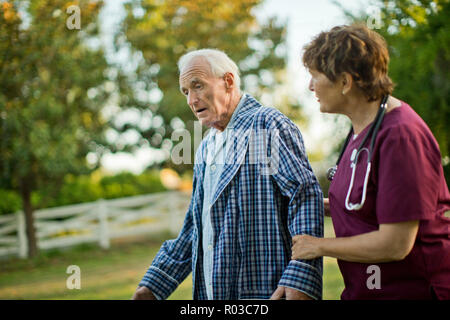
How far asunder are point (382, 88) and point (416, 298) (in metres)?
0.73

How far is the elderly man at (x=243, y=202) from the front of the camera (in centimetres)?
202

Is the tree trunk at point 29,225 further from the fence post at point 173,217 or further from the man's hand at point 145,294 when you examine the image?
the man's hand at point 145,294

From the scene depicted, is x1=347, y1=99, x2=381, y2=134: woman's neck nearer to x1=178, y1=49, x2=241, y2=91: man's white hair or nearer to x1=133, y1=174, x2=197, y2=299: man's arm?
x1=178, y1=49, x2=241, y2=91: man's white hair

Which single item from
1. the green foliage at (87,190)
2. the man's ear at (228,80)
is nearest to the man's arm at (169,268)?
the man's ear at (228,80)

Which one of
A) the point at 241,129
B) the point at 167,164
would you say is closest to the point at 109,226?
the point at 167,164

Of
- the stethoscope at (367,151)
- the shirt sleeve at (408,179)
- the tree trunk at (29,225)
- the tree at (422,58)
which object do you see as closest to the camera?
the shirt sleeve at (408,179)

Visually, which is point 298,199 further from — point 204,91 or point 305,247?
point 204,91

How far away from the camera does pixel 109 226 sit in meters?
13.6

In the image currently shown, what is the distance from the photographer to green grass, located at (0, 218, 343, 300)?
729 centimetres

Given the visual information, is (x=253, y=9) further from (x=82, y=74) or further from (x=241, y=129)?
(x=241, y=129)

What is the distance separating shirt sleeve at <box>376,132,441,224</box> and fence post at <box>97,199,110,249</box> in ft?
39.5

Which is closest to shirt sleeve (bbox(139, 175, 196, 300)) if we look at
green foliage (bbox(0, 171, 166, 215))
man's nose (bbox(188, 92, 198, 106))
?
man's nose (bbox(188, 92, 198, 106))

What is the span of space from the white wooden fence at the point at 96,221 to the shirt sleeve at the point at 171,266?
1017 cm

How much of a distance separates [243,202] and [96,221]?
1206 centimetres
